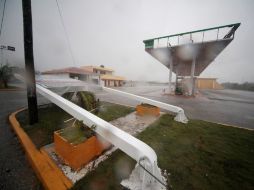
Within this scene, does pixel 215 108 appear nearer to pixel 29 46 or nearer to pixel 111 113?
pixel 111 113

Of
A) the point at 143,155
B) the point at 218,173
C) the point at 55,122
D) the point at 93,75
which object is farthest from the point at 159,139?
the point at 93,75

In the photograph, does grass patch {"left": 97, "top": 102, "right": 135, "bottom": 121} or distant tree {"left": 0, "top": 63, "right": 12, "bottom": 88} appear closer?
grass patch {"left": 97, "top": 102, "right": 135, "bottom": 121}

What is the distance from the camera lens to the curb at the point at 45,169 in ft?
6.84

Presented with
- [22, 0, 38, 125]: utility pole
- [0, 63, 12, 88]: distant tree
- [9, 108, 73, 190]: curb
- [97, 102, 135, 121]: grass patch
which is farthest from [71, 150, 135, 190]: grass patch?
[0, 63, 12, 88]: distant tree

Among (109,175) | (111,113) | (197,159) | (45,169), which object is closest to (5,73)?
(111,113)

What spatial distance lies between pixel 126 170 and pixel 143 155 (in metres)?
0.83

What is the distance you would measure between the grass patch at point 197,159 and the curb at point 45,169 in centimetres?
30

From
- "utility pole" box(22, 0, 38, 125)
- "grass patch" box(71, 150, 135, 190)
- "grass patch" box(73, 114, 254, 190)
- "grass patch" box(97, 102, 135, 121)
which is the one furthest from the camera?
"grass patch" box(97, 102, 135, 121)

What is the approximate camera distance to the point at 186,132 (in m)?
4.44

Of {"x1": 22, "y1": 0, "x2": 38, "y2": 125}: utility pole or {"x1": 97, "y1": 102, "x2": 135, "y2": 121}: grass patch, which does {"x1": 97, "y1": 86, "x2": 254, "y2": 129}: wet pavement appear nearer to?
{"x1": 97, "y1": 102, "x2": 135, "y2": 121}: grass patch

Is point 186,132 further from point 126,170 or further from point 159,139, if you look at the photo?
point 126,170

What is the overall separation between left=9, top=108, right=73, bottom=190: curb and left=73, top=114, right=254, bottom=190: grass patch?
0.30 m

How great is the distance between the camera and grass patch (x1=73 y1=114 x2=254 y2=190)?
2207 mm

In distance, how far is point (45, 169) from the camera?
94.1 inches
